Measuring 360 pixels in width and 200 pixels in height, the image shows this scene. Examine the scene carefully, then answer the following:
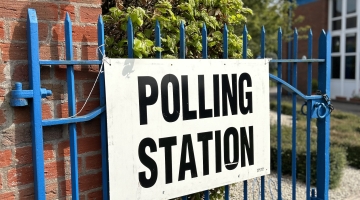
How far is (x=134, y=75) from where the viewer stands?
5.96 ft

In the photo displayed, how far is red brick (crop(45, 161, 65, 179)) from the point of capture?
167 centimetres

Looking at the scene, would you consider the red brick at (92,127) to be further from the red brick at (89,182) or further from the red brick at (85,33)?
the red brick at (85,33)

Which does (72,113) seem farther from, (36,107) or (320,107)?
(320,107)

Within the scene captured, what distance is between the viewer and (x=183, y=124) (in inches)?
78.5

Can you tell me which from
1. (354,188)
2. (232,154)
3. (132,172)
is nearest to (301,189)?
(354,188)

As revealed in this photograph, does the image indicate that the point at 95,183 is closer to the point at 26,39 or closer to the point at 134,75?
the point at 134,75

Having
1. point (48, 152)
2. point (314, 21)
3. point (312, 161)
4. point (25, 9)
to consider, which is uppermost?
point (314, 21)

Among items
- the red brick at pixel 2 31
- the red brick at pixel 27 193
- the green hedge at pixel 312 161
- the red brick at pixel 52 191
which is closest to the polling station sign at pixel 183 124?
the red brick at pixel 52 191

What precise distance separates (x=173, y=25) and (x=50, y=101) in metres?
1.01

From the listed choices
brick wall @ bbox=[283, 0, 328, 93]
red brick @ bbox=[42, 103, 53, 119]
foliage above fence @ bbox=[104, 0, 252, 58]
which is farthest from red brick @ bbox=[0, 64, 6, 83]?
brick wall @ bbox=[283, 0, 328, 93]

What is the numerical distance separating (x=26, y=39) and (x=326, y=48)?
2.13 m

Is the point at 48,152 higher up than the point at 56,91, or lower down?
lower down

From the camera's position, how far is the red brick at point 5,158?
1547 millimetres

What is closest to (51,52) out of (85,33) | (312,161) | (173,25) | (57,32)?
(57,32)
